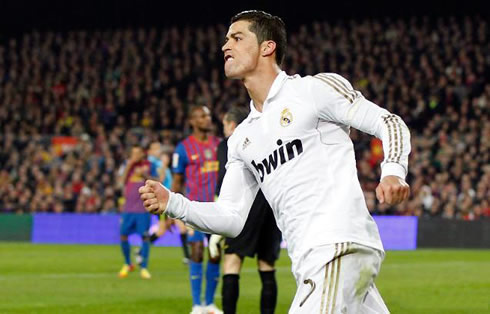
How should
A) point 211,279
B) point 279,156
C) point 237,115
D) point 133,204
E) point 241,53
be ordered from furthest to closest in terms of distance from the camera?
point 133,204, point 211,279, point 237,115, point 241,53, point 279,156

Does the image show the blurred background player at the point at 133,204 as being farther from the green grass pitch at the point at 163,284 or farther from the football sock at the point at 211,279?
the football sock at the point at 211,279

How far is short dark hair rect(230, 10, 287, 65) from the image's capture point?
15.9 feet

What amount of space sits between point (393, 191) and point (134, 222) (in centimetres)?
1159

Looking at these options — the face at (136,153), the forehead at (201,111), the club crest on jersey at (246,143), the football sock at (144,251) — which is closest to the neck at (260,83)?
the club crest on jersey at (246,143)

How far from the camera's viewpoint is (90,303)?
10836 mm

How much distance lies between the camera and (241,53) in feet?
15.8

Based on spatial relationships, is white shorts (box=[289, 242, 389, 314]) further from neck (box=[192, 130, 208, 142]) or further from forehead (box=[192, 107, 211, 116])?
neck (box=[192, 130, 208, 142])

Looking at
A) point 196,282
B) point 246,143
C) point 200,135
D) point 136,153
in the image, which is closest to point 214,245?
point 196,282

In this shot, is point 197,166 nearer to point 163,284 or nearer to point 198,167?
point 198,167

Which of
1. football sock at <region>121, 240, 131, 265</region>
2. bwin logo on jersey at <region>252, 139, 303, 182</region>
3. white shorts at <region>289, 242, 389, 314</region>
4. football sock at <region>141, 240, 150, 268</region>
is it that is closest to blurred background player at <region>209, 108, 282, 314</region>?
bwin logo on jersey at <region>252, 139, 303, 182</region>

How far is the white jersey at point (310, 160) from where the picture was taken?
441 centimetres

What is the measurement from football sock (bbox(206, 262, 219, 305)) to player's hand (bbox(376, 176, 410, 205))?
18.8ft

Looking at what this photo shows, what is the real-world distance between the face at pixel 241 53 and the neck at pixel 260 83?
0.04m

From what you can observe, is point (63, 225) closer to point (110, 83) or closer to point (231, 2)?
point (110, 83)
